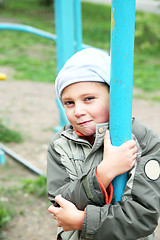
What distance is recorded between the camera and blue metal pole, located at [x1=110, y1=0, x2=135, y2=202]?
111 centimetres

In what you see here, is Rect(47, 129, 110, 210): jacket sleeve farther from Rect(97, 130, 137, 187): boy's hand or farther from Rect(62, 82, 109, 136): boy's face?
Rect(62, 82, 109, 136): boy's face

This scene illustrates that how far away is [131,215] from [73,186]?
22 centimetres

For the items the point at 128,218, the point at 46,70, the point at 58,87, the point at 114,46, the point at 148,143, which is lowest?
the point at 46,70

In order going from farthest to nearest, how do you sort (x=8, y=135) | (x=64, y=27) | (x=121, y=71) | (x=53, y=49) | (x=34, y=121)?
(x=53, y=49) → (x=34, y=121) → (x=8, y=135) → (x=64, y=27) → (x=121, y=71)

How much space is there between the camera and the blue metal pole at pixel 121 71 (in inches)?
43.8

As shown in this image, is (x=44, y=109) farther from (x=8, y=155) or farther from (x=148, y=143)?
(x=148, y=143)

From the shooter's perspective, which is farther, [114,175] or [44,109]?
[44,109]

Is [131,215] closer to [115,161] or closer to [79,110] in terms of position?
[115,161]

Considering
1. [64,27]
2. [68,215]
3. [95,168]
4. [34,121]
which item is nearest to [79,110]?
[95,168]

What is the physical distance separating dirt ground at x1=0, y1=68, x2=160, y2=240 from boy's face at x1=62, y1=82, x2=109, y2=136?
1774mm

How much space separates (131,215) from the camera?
3.98 feet

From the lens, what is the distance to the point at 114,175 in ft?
3.96

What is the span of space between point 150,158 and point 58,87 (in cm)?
42

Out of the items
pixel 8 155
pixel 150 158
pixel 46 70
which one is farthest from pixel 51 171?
pixel 46 70
